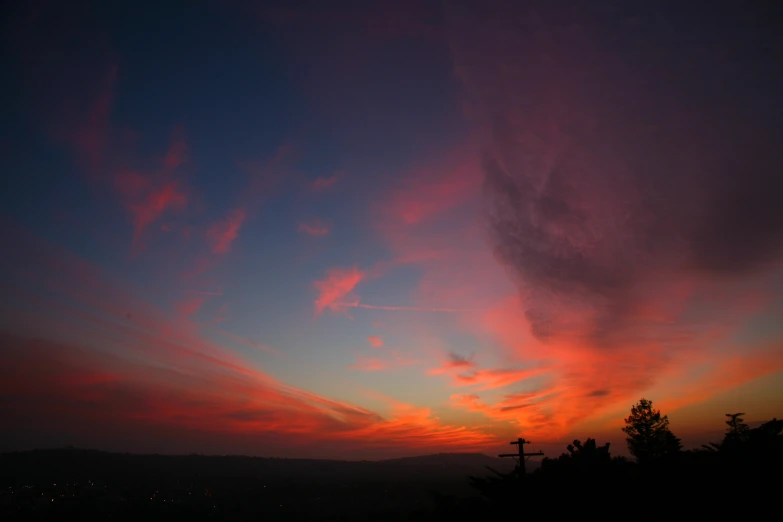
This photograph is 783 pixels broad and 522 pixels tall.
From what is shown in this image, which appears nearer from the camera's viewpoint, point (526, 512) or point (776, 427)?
point (776, 427)

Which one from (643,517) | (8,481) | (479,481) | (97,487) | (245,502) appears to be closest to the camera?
(643,517)

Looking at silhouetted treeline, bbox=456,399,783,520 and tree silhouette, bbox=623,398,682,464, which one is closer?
silhouetted treeline, bbox=456,399,783,520

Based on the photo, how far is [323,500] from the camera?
16075cm

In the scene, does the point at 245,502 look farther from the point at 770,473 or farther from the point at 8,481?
the point at 770,473

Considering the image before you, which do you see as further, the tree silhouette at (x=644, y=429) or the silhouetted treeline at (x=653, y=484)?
the tree silhouette at (x=644, y=429)

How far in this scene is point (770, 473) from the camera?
10.9 m

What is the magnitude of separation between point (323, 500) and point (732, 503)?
18345 cm

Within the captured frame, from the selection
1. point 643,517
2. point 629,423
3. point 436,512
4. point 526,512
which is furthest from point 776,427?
point 629,423

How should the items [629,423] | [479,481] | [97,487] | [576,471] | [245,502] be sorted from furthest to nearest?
[97,487] → [245,502] → [629,423] → [479,481] → [576,471]

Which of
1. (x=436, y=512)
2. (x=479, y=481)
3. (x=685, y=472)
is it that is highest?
(x=685, y=472)

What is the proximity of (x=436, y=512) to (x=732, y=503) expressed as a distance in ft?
39.0

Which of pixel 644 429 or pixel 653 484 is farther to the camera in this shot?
pixel 644 429

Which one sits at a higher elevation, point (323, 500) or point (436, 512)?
point (436, 512)

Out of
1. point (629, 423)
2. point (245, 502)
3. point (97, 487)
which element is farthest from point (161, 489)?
point (629, 423)
